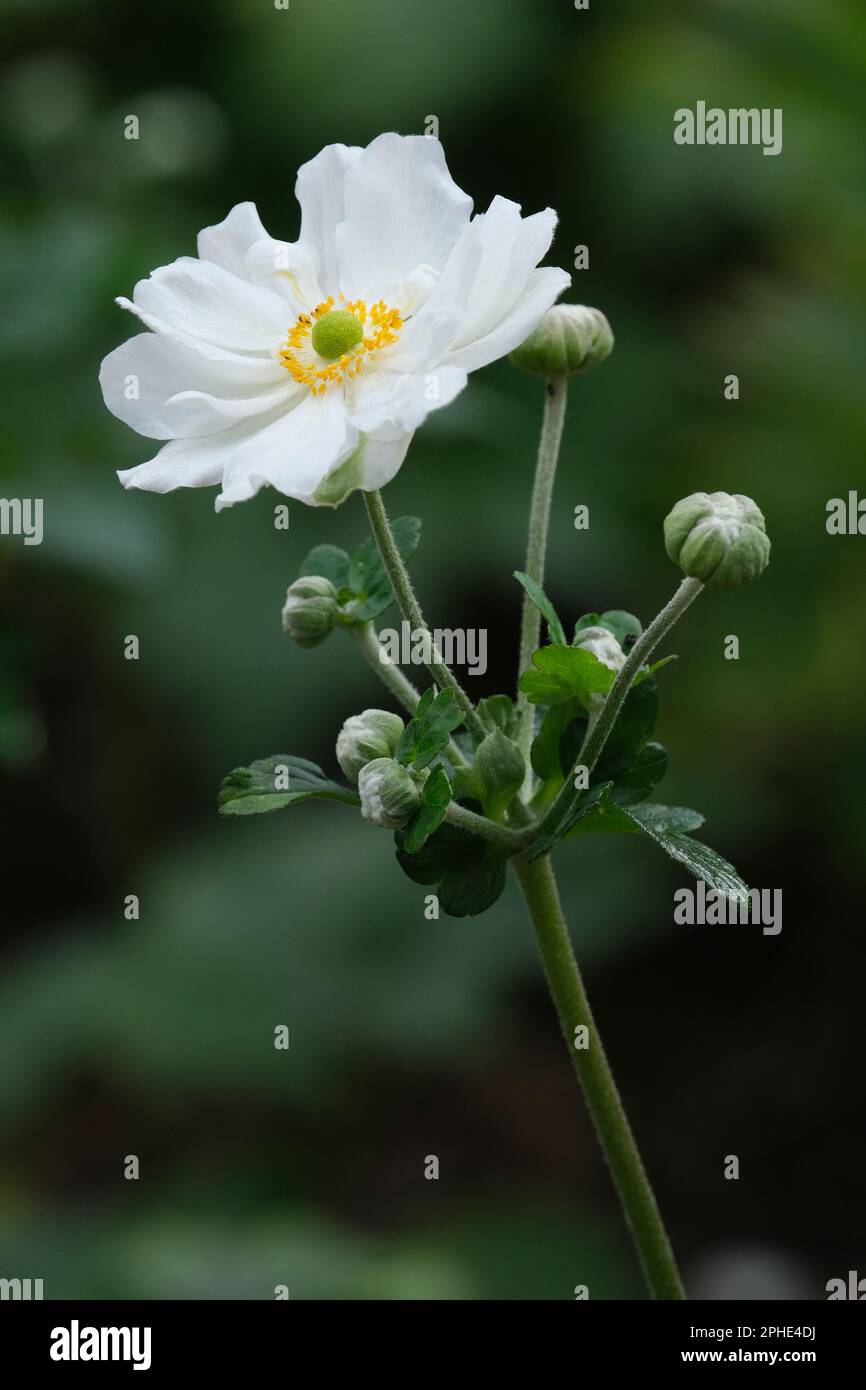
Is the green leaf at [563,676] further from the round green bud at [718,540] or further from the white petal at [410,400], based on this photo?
the white petal at [410,400]

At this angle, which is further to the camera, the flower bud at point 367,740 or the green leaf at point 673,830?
the flower bud at point 367,740

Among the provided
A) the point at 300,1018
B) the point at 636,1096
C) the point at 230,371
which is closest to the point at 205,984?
the point at 300,1018

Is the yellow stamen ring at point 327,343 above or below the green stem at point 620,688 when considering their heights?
above

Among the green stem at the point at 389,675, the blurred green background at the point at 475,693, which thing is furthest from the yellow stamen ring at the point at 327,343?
the blurred green background at the point at 475,693

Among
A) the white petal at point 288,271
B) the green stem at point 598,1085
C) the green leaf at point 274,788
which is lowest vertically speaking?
the green stem at point 598,1085

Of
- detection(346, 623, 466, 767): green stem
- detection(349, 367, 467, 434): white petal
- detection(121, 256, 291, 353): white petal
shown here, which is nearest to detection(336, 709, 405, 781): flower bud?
detection(346, 623, 466, 767): green stem

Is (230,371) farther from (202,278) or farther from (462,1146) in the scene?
(462,1146)

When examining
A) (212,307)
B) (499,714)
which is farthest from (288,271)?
(499,714)

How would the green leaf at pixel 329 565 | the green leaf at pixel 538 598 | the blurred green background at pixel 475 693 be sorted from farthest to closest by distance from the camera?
the blurred green background at pixel 475 693 → the green leaf at pixel 329 565 → the green leaf at pixel 538 598
